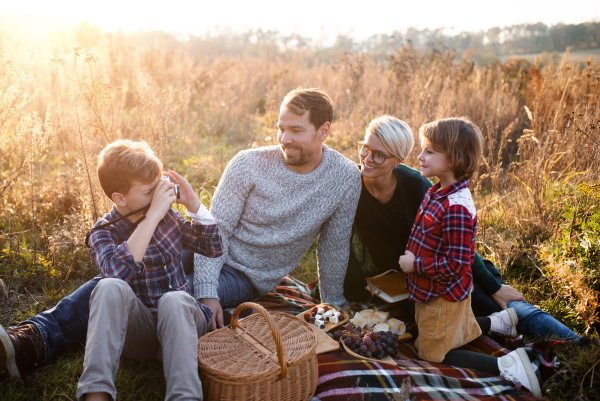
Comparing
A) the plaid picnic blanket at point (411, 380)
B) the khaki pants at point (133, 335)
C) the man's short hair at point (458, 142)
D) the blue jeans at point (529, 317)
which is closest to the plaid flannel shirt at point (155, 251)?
the khaki pants at point (133, 335)

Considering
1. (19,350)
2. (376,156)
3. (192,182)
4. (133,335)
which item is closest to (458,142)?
(376,156)

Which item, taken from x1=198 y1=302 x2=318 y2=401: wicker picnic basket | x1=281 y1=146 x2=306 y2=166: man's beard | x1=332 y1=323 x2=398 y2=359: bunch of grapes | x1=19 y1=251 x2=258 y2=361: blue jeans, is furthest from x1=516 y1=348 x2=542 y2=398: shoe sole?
x1=19 y1=251 x2=258 y2=361: blue jeans

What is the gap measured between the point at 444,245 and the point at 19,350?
2.17 m

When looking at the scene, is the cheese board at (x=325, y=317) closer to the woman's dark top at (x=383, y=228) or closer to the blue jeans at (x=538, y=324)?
the woman's dark top at (x=383, y=228)

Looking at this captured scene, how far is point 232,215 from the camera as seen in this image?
285 cm

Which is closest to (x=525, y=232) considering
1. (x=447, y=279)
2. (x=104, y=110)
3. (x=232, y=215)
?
(x=447, y=279)

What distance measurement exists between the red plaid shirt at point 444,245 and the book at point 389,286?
270mm

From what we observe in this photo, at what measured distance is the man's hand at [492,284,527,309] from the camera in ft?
9.39

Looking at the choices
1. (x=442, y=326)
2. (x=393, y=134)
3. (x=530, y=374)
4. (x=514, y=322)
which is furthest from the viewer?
(x=514, y=322)

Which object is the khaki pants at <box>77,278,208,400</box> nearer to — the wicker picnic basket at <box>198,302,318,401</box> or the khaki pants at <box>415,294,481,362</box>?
the wicker picnic basket at <box>198,302,318,401</box>

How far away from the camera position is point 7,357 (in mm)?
2072

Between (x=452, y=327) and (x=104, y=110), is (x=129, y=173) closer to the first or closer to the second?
(x=452, y=327)

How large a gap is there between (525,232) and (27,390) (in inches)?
138

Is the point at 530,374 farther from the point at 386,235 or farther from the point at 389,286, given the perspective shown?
the point at 386,235
